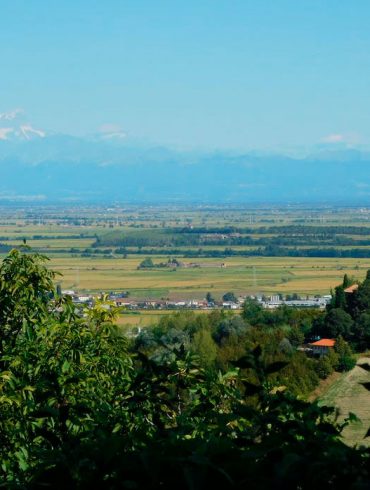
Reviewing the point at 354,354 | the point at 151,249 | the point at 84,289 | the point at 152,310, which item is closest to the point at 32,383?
the point at 354,354

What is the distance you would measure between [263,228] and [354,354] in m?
70.8

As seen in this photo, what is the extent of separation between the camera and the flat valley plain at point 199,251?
52.5m

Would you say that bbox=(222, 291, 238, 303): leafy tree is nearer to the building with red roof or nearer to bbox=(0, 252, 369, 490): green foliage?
the building with red roof

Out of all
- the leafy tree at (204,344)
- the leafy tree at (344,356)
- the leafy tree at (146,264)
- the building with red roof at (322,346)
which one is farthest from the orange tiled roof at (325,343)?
the leafy tree at (146,264)

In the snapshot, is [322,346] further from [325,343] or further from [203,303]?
[203,303]

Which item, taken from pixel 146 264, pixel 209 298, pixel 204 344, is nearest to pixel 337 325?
pixel 204 344

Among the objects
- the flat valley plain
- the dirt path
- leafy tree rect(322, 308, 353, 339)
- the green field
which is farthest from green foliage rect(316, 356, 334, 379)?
the green field

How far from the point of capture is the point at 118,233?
91000 mm

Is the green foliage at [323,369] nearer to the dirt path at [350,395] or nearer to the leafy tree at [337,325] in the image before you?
the dirt path at [350,395]

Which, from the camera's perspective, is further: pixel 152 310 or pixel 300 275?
pixel 300 275

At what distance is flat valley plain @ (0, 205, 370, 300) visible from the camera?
172 feet

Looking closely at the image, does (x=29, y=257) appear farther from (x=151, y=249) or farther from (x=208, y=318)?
(x=151, y=249)

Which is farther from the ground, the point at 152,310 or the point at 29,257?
the point at 29,257

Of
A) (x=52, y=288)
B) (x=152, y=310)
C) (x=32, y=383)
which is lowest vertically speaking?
(x=152, y=310)
